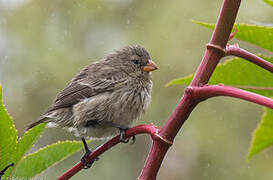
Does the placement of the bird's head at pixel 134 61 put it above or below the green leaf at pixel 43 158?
below

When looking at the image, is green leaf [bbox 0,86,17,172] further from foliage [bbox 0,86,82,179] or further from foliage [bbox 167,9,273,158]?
foliage [bbox 167,9,273,158]

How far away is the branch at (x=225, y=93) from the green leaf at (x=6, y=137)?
1.73ft

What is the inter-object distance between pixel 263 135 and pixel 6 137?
116 centimetres

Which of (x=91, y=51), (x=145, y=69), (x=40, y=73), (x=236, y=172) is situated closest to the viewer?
(x=145, y=69)

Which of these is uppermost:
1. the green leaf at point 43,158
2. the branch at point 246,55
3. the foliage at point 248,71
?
the branch at point 246,55

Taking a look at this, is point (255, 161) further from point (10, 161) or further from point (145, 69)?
point (10, 161)

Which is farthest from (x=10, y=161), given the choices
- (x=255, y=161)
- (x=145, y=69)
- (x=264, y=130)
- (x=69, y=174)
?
(x=255, y=161)

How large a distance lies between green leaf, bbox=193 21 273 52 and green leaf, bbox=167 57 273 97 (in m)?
0.08

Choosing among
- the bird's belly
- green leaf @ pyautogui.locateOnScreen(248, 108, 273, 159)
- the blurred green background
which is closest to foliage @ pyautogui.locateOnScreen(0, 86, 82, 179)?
green leaf @ pyautogui.locateOnScreen(248, 108, 273, 159)

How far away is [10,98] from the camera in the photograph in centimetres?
707

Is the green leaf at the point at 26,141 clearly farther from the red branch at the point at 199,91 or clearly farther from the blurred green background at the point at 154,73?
the blurred green background at the point at 154,73

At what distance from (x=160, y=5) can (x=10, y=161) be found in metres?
6.56

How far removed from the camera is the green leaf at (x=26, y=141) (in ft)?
4.30

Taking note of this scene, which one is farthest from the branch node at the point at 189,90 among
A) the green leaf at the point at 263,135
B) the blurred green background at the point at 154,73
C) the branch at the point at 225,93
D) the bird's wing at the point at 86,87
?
the blurred green background at the point at 154,73
